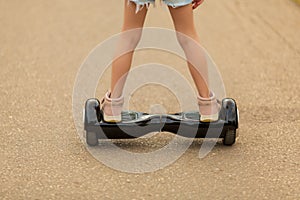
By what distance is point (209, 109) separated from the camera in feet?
12.8

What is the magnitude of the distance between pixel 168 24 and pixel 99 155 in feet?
10.2

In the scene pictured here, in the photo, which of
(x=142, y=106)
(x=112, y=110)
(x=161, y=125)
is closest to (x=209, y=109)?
(x=161, y=125)

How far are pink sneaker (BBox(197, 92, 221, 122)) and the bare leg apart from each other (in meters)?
0.03

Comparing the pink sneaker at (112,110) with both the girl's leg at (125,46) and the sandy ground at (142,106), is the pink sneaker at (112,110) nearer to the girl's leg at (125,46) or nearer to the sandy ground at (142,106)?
the girl's leg at (125,46)

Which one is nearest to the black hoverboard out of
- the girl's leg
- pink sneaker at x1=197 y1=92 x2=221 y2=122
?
pink sneaker at x1=197 y1=92 x2=221 y2=122

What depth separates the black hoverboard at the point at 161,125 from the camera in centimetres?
388

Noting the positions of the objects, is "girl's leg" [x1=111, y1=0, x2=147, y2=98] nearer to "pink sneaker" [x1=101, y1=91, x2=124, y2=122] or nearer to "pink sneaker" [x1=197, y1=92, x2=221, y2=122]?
"pink sneaker" [x1=101, y1=91, x2=124, y2=122]

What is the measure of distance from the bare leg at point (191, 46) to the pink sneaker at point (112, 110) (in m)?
0.45

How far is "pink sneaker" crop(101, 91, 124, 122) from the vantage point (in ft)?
12.8

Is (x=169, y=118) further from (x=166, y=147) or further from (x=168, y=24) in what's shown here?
(x=168, y=24)

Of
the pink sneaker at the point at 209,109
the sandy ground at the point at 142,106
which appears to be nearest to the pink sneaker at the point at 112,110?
the sandy ground at the point at 142,106

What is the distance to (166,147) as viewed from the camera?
400 centimetres

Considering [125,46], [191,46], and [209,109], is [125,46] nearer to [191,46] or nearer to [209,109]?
[191,46]

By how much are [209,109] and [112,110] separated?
1.74 feet
